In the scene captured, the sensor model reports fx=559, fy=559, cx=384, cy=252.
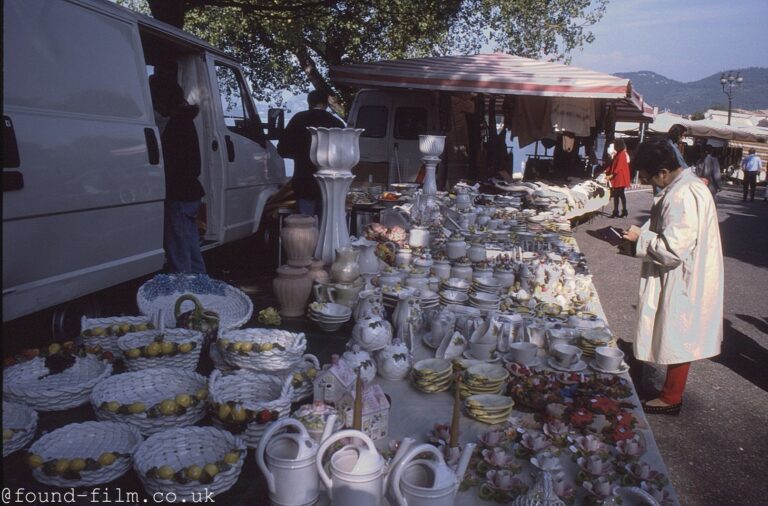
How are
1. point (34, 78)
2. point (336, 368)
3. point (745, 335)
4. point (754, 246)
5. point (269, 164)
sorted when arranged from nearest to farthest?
point (336, 368) < point (34, 78) < point (745, 335) < point (269, 164) < point (754, 246)

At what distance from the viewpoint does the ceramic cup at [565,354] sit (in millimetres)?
2594

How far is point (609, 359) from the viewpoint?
257 cm

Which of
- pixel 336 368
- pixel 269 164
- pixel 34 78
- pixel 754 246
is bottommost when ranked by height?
pixel 754 246

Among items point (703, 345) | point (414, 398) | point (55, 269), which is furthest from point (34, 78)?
point (703, 345)

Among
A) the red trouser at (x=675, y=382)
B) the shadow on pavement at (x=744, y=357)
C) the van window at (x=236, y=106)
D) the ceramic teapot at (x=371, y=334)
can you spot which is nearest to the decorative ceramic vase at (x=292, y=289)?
the ceramic teapot at (x=371, y=334)

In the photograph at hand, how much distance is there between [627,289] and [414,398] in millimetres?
5642

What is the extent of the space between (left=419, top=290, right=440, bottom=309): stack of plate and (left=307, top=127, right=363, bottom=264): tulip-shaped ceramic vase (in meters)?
0.61

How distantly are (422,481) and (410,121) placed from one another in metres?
8.46

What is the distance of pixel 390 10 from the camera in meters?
13.1

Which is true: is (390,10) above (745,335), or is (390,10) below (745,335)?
above

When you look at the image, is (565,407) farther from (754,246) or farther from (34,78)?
(754,246)

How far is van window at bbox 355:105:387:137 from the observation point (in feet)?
30.9

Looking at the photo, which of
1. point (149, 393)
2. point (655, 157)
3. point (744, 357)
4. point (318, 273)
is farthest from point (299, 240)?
point (744, 357)

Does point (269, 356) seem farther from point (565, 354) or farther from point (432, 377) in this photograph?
point (565, 354)
